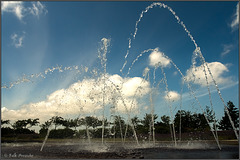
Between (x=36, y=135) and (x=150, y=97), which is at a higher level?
(x=150, y=97)

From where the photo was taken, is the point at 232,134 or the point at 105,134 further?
the point at 105,134

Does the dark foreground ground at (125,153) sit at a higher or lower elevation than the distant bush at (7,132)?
higher

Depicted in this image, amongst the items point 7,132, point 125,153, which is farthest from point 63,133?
point 125,153

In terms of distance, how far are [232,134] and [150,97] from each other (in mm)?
16585

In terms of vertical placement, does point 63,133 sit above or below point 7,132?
below

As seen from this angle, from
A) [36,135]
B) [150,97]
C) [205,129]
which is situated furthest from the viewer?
[36,135]

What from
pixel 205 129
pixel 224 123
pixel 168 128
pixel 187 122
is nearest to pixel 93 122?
pixel 168 128

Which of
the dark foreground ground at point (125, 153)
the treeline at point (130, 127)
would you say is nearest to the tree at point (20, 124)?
the treeline at point (130, 127)

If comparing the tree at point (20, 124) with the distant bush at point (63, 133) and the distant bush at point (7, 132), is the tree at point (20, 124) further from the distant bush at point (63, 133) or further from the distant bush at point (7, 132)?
the distant bush at point (63, 133)

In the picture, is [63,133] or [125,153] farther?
[63,133]

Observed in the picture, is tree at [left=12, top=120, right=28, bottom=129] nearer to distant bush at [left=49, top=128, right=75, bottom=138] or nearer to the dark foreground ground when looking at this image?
distant bush at [left=49, top=128, right=75, bottom=138]

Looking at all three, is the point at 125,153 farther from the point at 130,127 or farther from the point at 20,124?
the point at 20,124

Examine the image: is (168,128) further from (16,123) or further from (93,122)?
(16,123)

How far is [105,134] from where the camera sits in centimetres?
3566
